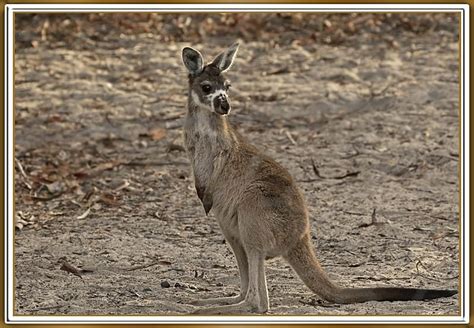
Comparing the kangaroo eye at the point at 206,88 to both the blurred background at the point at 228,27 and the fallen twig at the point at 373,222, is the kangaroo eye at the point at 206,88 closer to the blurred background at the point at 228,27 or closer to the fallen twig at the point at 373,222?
the fallen twig at the point at 373,222

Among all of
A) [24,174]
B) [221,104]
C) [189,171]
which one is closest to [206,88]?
[221,104]

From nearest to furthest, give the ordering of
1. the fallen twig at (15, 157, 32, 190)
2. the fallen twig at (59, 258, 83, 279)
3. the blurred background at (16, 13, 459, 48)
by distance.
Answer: the fallen twig at (59, 258, 83, 279) → the fallen twig at (15, 157, 32, 190) → the blurred background at (16, 13, 459, 48)

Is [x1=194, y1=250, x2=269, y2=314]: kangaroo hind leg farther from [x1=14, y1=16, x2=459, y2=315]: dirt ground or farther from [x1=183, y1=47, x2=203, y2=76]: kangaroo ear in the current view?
[x1=183, y1=47, x2=203, y2=76]: kangaroo ear

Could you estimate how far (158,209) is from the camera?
838cm

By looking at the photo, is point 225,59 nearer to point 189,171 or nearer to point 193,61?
point 193,61

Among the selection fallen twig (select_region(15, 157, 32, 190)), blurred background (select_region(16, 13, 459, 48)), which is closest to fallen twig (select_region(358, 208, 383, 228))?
fallen twig (select_region(15, 157, 32, 190))

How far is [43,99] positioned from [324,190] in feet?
11.1

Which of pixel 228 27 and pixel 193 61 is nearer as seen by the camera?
pixel 193 61

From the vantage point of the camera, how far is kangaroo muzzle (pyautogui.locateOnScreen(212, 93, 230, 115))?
619 centimetres

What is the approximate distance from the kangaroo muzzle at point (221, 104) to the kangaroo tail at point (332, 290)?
0.86 metres

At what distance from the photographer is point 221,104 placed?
20.3 ft

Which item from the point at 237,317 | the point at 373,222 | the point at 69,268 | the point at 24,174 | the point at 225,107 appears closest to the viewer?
the point at 237,317

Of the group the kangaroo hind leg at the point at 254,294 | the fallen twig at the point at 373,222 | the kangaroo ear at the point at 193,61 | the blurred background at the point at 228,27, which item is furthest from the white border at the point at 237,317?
the blurred background at the point at 228,27

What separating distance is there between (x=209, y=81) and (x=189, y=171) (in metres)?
2.94
